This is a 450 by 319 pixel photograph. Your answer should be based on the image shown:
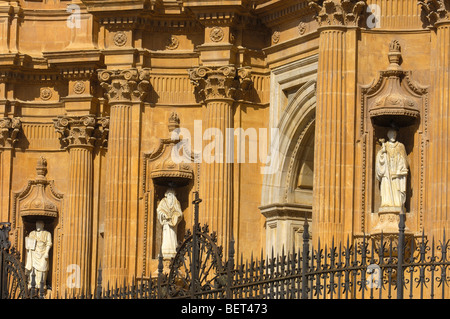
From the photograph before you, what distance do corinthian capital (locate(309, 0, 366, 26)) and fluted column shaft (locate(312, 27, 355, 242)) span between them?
18 cm

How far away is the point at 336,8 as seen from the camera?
117 ft

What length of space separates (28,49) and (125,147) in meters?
6.02

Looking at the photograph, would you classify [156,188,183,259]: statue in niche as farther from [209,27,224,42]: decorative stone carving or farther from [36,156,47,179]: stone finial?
[36,156,47,179]: stone finial

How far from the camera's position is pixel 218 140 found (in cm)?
4009

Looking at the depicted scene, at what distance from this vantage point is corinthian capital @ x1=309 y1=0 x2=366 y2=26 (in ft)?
117

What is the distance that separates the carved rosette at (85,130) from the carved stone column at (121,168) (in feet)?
9.41

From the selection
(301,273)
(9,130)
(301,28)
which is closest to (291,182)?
(301,28)

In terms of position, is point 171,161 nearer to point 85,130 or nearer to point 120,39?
point 120,39

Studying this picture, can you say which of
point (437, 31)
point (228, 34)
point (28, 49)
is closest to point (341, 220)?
point (437, 31)

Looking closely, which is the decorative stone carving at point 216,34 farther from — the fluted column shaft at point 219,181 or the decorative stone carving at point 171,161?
the decorative stone carving at point 171,161

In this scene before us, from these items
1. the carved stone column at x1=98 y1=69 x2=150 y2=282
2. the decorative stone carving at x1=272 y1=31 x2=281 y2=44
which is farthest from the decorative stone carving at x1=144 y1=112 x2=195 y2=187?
the decorative stone carving at x1=272 y1=31 x2=281 y2=44

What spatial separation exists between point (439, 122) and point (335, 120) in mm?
2166

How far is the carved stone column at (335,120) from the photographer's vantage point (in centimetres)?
3503

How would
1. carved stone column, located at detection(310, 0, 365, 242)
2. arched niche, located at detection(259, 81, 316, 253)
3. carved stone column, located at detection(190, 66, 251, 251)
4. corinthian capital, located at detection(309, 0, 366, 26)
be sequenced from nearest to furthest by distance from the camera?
carved stone column, located at detection(310, 0, 365, 242), corinthian capital, located at detection(309, 0, 366, 26), arched niche, located at detection(259, 81, 316, 253), carved stone column, located at detection(190, 66, 251, 251)
